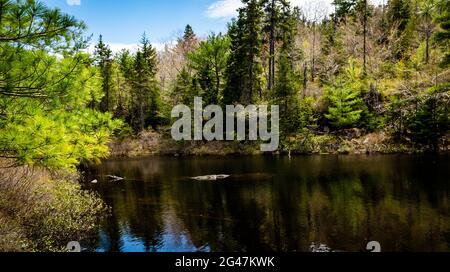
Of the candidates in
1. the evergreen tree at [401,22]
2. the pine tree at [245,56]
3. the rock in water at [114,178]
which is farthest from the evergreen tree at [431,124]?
the rock in water at [114,178]

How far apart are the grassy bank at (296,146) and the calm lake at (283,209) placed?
9.86 m

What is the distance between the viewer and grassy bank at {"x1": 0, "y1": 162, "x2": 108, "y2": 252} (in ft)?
38.5

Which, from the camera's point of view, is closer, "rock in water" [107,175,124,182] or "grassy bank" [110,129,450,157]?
"rock in water" [107,175,124,182]

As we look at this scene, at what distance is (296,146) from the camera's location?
4431cm

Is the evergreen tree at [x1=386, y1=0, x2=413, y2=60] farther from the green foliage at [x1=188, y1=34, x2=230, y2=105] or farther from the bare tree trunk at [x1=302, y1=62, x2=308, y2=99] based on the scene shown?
the green foliage at [x1=188, y1=34, x2=230, y2=105]

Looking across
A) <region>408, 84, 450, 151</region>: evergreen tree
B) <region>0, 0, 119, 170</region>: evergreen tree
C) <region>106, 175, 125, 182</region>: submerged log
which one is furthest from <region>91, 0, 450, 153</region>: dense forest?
<region>0, 0, 119, 170</region>: evergreen tree

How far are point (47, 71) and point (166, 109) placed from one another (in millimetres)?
49626

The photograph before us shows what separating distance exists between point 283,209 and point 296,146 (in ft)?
86.1

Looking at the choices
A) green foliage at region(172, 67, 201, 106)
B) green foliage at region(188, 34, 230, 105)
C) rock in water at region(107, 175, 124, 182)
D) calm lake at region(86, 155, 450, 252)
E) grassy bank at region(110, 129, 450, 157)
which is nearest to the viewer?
calm lake at region(86, 155, 450, 252)

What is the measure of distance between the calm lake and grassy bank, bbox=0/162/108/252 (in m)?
1.32

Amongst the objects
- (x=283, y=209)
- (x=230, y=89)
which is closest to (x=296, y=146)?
(x=230, y=89)
